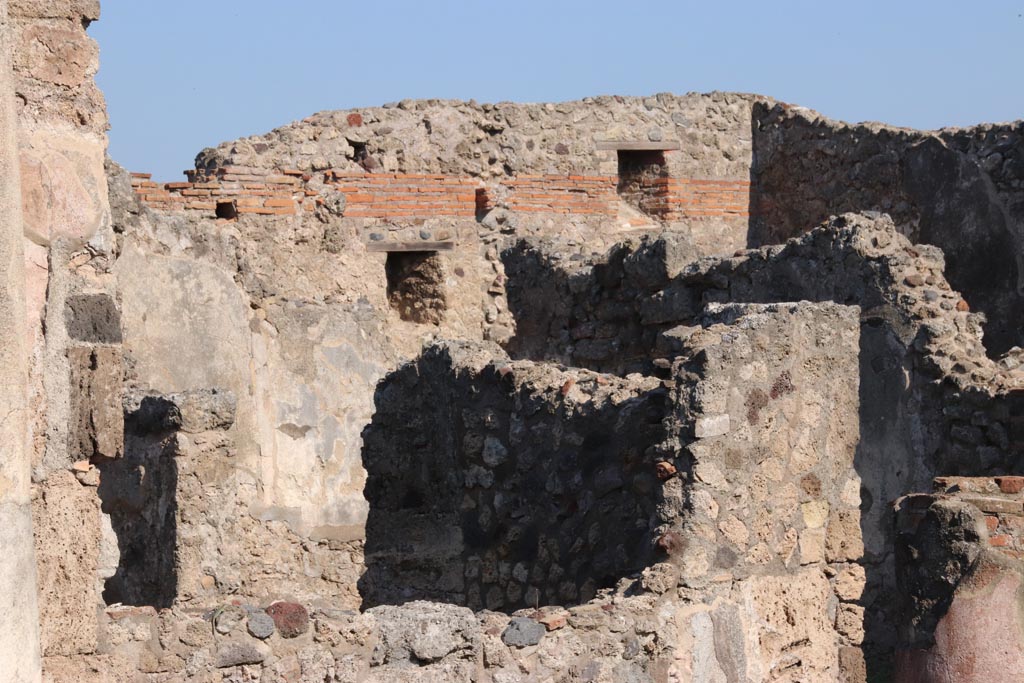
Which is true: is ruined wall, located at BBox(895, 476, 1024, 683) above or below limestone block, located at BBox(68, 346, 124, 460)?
below

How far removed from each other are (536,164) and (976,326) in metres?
9.56

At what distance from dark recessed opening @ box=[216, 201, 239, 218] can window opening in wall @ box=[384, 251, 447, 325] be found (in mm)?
1652

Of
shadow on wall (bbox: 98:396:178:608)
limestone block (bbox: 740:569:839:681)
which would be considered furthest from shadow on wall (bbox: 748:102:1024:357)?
shadow on wall (bbox: 98:396:178:608)

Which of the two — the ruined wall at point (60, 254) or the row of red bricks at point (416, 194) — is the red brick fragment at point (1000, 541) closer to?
the ruined wall at point (60, 254)

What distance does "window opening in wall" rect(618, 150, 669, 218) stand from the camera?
58.2ft

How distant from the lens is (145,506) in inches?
348

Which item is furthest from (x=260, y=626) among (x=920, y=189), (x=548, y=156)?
(x=548, y=156)

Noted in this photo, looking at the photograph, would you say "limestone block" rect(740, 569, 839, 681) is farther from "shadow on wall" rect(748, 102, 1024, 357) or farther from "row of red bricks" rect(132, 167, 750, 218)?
"row of red bricks" rect(132, 167, 750, 218)

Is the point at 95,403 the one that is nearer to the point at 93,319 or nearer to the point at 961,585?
the point at 93,319

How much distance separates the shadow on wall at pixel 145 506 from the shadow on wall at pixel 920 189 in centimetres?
495

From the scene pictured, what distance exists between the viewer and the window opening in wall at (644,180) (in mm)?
17734

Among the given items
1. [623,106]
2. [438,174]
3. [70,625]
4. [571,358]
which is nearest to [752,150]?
[623,106]

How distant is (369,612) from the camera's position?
504 centimetres

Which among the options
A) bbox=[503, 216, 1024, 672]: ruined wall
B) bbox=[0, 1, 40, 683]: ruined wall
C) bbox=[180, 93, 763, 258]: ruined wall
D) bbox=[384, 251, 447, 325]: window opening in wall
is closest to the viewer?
bbox=[0, 1, 40, 683]: ruined wall
